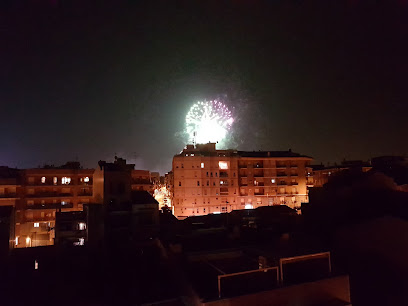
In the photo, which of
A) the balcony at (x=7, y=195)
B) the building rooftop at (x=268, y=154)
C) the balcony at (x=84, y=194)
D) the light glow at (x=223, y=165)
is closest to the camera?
the balcony at (x=7, y=195)

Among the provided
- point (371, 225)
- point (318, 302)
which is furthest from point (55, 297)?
point (371, 225)

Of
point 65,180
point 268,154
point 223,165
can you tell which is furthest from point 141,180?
point 268,154

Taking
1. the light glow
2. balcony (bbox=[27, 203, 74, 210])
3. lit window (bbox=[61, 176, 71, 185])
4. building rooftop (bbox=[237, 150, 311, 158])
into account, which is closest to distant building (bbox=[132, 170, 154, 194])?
lit window (bbox=[61, 176, 71, 185])

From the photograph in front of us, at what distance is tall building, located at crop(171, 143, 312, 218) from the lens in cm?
5272

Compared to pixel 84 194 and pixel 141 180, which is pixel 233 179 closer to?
pixel 141 180

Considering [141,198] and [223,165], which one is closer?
[141,198]

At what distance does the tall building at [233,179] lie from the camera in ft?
173

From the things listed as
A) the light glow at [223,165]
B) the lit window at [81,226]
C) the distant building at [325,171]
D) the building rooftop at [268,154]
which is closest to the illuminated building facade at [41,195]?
the lit window at [81,226]

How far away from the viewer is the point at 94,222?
2345 centimetres

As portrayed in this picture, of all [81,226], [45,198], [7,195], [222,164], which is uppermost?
[222,164]

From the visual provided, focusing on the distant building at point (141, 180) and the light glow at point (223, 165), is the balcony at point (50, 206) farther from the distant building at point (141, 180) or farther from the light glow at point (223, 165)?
the light glow at point (223, 165)

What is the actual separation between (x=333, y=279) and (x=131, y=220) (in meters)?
20.2

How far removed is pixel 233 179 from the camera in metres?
56.3

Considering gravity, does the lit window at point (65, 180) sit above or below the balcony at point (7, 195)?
above
